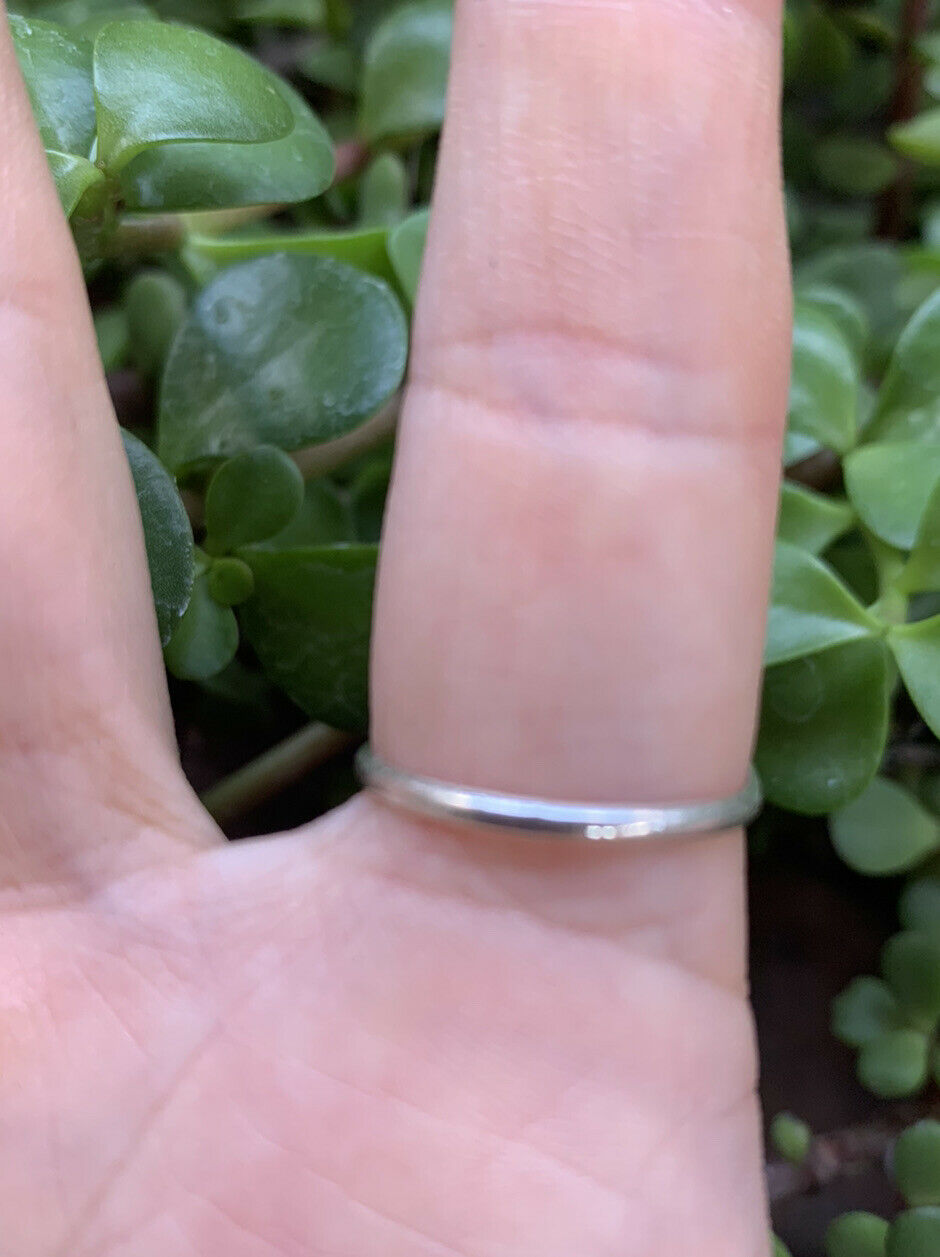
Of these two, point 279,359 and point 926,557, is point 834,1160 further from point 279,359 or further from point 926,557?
point 279,359

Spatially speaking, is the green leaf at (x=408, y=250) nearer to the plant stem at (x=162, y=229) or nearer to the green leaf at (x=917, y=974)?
the plant stem at (x=162, y=229)

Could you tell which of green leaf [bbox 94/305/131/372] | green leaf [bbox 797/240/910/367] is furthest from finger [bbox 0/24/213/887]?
green leaf [bbox 797/240/910/367]

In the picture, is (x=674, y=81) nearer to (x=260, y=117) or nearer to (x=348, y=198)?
(x=260, y=117)

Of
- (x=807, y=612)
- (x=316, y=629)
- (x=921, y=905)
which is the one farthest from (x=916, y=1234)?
(x=316, y=629)

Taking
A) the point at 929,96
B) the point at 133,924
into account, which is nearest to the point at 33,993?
the point at 133,924

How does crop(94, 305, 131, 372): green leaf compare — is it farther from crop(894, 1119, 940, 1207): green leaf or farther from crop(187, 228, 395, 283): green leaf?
crop(894, 1119, 940, 1207): green leaf

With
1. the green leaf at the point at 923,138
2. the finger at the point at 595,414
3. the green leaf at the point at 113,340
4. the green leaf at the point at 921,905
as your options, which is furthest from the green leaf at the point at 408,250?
the green leaf at the point at 921,905
